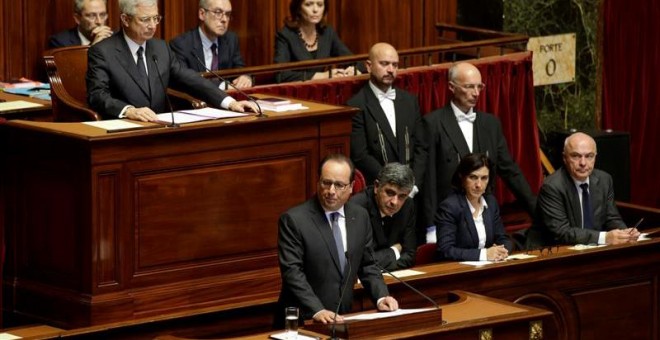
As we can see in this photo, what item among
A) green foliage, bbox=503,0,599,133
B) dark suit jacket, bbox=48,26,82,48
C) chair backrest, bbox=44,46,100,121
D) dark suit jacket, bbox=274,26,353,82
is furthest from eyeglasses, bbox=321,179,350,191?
green foliage, bbox=503,0,599,133

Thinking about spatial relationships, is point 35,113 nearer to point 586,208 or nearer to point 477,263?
point 477,263

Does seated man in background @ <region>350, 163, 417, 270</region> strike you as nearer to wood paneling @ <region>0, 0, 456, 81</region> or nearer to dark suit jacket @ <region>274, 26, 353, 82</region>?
dark suit jacket @ <region>274, 26, 353, 82</region>

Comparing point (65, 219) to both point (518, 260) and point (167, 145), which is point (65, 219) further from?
point (518, 260)

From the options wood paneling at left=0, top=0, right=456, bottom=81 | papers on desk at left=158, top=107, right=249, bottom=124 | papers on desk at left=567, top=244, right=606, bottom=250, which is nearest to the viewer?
papers on desk at left=158, top=107, right=249, bottom=124

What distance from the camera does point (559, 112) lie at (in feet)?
36.1

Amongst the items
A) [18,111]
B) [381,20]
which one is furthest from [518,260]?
[381,20]

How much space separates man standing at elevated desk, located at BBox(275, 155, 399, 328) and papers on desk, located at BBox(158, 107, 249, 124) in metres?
0.69

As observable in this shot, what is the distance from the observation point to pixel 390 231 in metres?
7.57

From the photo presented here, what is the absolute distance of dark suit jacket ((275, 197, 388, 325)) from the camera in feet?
21.3

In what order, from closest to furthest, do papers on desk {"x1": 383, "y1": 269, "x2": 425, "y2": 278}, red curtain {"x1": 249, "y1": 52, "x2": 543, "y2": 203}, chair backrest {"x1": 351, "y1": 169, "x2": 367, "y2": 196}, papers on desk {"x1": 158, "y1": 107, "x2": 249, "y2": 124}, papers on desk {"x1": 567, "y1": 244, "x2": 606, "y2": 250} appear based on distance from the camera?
papers on desk {"x1": 158, "y1": 107, "x2": 249, "y2": 124}
papers on desk {"x1": 383, "y1": 269, "x2": 425, "y2": 278}
chair backrest {"x1": 351, "y1": 169, "x2": 367, "y2": 196}
papers on desk {"x1": 567, "y1": 244, "x2": 606, "y2": 250}
red curtain {"x1": 249, "y1": 52, "x2": 543, "y2": 203}

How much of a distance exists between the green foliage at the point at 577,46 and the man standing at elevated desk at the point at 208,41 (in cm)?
254

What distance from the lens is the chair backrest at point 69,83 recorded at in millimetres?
7211

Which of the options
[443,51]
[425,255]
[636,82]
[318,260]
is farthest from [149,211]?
[636,82]

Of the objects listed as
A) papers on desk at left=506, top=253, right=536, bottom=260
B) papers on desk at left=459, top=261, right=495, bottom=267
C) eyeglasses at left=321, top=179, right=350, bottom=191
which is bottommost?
papers on desk at left=459, top=261, right=495, bottom=267
